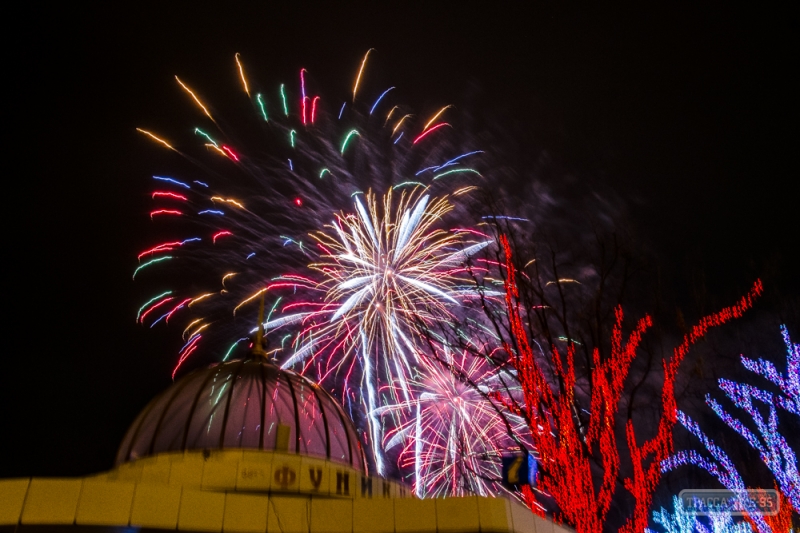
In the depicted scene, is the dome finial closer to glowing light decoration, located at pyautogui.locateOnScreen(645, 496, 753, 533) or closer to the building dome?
the building dome

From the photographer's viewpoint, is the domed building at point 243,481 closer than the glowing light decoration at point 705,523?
Yes

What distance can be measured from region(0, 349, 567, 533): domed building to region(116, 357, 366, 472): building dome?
0.12 feet

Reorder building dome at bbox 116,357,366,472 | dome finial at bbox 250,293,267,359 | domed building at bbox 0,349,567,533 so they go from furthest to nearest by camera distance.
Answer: dome finial at bbox 250,293,267,359 < building dome at bbox 116,357,366,472 < domed building at bbox 0,349,567,533

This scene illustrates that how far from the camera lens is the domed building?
13.1 meters

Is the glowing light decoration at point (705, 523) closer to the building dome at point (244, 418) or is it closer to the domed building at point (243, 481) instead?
the building dome at point (244, 418)

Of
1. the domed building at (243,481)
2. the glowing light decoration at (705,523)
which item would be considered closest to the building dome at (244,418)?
the domed building at (243,481)

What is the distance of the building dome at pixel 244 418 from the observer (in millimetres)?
19781

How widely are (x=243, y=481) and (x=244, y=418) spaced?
2.43 m

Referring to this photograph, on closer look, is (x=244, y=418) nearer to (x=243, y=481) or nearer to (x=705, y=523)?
(x=243, y=481)

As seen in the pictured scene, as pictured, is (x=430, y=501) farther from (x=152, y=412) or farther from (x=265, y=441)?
(x=152, y=412)

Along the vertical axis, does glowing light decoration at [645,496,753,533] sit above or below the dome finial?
below

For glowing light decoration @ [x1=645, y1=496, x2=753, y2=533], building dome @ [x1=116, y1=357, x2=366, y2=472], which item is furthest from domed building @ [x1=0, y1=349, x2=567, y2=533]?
glowing light decoration @ [x1=645, y1=496, x2=753, y2=533]

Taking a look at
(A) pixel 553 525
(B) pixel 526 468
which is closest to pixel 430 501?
(A) pixel 553 525

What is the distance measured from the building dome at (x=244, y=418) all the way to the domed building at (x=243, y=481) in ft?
0.12
